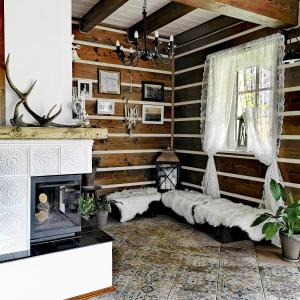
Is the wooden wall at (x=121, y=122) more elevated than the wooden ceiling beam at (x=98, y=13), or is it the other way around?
the wooden ceiling beam at (x=98, y=13)

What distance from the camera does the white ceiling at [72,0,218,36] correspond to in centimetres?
411

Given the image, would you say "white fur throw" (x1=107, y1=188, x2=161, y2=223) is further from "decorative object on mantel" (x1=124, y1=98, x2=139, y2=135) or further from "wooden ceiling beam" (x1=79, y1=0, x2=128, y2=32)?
"wooden ceiling beam" (x1=79, y1=0, x2=128, y2=32)

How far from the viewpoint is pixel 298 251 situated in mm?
3229

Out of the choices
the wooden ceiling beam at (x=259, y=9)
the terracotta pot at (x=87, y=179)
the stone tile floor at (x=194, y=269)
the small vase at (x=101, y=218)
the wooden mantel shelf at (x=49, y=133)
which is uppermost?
the wooden ceiling beam at (x=259, y=9)

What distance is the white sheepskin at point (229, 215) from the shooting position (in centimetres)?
363

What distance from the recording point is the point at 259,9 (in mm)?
3410

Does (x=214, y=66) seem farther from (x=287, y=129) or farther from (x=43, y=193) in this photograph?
(x=43, y=193)

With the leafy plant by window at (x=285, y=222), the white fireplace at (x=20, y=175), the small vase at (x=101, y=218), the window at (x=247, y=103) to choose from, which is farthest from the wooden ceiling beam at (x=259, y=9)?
the small vase at (x=101, y=218)

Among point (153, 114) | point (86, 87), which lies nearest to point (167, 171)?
point (153, 114)

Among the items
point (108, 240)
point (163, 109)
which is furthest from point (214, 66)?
point (108, 240)

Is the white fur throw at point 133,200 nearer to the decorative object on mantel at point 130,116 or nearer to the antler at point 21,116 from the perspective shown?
the decorative object on mantel at point 130,116

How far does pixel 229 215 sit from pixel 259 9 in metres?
2.37

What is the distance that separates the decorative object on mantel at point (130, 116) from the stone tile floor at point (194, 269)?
5.59ft

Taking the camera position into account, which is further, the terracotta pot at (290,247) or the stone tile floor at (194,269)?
the terracotta pot at (290,247)
